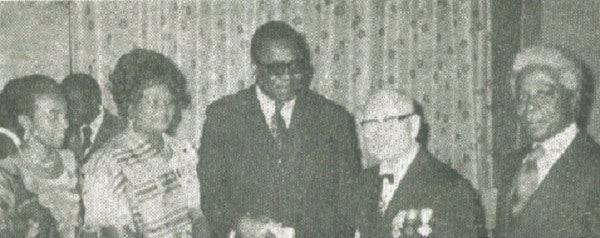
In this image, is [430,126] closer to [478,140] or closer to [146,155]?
[478,140]

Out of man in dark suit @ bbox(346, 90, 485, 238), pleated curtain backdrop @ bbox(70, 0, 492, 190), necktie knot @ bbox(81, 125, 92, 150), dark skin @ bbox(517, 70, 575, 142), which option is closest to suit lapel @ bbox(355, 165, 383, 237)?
man in dark suit @ bbox(346, 90, 485, 238)

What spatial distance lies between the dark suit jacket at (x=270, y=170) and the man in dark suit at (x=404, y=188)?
34 cm


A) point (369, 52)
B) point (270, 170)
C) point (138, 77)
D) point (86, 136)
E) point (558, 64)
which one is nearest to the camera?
point (558, 64)

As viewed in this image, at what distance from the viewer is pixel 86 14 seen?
2924mm

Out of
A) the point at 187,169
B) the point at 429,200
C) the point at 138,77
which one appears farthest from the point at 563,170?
the point at 138,77

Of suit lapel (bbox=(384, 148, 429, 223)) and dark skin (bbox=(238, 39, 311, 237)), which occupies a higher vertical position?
dark skin (bbox=(238, 39, 311, 237))

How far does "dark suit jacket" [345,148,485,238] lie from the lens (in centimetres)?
181

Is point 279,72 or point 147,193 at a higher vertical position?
point 279,72

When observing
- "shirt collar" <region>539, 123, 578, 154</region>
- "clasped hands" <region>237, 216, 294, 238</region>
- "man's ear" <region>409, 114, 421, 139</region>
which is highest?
"man's ear" <region>409, 114, 421, 139</region>

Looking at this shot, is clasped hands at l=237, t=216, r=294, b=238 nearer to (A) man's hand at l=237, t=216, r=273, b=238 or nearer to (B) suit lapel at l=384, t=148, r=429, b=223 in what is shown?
(A) man's hand at l=237, t=216, r=273, b=238

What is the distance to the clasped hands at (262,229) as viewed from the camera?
2.15m

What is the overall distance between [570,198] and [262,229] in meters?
0.80

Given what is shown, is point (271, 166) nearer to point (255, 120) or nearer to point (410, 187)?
point (255, 120)

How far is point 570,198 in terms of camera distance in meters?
1.84
